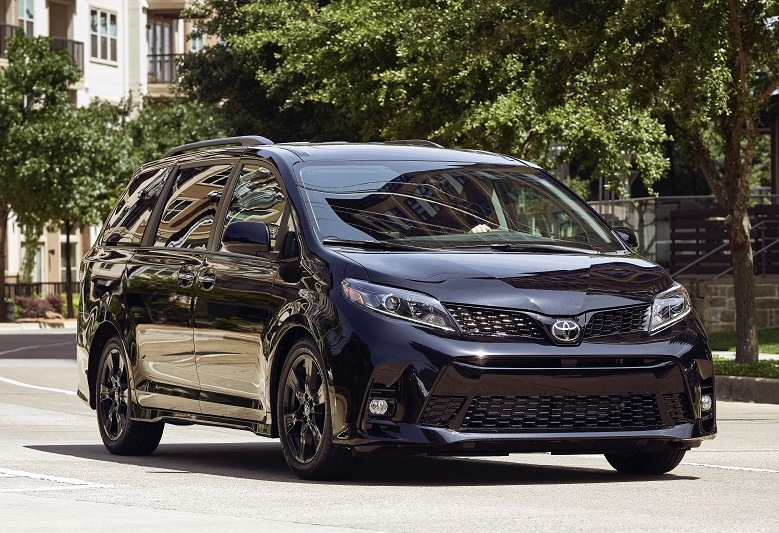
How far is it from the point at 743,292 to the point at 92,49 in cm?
5222

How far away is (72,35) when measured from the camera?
69.6 meters

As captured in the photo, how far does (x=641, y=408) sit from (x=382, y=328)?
1393mm

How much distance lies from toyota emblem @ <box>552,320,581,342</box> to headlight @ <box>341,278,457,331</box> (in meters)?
0.49

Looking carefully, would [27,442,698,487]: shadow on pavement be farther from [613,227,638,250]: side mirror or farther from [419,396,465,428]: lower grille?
[613,227,638,250]: side mirror

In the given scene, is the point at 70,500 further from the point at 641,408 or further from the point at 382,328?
the point at 641,408

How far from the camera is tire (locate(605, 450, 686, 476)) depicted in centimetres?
1048

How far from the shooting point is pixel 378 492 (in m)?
9.46

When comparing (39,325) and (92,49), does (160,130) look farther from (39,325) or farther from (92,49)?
(39,325)

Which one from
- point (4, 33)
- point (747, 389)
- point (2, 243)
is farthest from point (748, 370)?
point (4, 33)

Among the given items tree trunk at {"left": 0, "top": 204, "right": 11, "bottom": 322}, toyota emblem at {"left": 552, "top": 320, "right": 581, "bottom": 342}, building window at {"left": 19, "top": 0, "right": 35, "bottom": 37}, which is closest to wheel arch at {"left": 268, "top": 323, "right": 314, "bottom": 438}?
toyota emblem at {"left": 552, "top": 320, "right": 581, "bottom": 342}

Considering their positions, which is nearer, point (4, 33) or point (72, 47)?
point (4, 33)

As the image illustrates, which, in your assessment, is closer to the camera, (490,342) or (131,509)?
(131,509)

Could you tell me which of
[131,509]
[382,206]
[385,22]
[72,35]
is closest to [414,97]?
[385,22]

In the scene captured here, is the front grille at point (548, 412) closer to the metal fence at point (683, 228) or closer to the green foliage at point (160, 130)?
the metal fence at point (683, 228)
